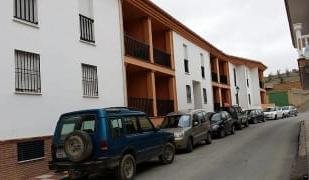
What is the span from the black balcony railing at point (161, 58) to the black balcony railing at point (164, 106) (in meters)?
2.29

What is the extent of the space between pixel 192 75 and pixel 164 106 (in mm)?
6331

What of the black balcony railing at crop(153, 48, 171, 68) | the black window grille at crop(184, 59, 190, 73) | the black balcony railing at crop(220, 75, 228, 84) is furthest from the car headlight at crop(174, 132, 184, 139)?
the black balcony railing at crop(220, 75, 228, 84)

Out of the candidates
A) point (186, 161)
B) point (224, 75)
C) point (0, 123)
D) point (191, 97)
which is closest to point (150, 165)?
point (186, 161)

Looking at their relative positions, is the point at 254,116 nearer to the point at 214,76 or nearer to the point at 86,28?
the point at 214,76

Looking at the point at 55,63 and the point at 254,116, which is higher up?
the point at 55,63

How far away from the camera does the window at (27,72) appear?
12531 mm

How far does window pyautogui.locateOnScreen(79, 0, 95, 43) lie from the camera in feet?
53.2

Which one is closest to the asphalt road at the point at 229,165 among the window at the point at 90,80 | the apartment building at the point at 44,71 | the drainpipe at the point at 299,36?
the drainpipe at the point at 299,36

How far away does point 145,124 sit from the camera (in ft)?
41.0

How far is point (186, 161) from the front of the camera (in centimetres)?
1402

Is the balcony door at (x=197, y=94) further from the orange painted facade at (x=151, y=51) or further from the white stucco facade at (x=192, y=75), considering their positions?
the orange painted facade at (x=151, y=51)

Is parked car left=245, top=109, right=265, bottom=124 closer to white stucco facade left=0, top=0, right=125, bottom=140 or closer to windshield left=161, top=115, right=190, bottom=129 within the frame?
windshield left=161, top=115, right=190, bottom=129

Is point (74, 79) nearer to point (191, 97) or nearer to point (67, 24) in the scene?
point (67, 24)

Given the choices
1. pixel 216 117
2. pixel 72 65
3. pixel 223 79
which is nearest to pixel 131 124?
pixel 72 65
